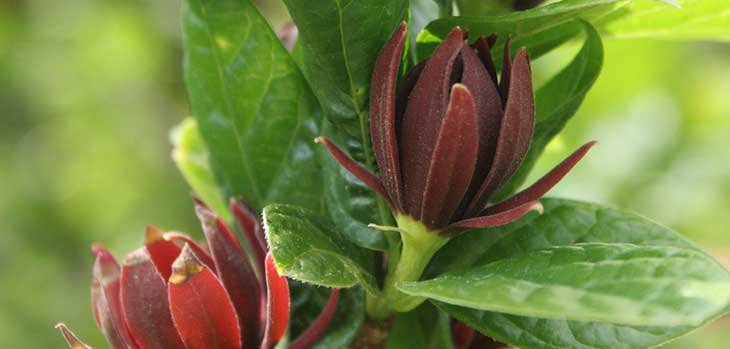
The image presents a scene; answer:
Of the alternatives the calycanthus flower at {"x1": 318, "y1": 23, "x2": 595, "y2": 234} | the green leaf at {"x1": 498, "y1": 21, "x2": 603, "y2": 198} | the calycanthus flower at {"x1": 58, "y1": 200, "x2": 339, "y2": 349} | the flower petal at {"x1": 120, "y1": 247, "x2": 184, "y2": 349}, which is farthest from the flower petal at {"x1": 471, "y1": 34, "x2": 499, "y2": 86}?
the flower petal at {"x1": 120, "y1": 247, "x2": 184, "y2": 349}

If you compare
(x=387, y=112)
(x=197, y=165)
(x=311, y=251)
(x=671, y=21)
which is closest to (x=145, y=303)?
(x=311, y=251)

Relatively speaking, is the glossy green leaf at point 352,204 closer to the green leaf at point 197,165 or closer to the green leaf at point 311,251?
the green leaf at point 311,251

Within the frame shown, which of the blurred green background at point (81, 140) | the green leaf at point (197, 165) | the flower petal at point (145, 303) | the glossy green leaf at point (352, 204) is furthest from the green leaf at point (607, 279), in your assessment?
the blurred green background at point (81, 140)

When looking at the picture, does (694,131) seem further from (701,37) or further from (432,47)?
(432,47)

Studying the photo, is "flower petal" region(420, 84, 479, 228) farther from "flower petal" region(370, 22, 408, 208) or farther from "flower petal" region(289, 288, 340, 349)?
"flower petal" region(289, 288, 340, 349)

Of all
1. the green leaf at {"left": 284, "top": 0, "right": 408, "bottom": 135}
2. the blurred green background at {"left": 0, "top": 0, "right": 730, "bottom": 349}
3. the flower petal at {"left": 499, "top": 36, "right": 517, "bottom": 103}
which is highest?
the green leaf at {"left": 284, "top": 0, "right": 408, "bottom": 135}

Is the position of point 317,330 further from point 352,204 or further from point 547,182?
point 547,182
